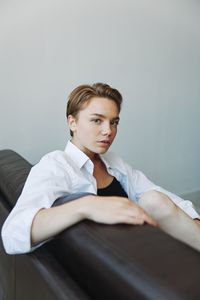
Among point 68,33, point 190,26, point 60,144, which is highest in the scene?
point 190,26

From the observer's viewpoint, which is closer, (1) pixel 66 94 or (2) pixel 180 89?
(1) pixel 66 94

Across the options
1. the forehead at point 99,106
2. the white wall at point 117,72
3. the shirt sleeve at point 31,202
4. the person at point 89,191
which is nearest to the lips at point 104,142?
the person at point 89,191

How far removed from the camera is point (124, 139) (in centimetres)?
275

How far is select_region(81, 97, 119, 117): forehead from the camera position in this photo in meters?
1.37

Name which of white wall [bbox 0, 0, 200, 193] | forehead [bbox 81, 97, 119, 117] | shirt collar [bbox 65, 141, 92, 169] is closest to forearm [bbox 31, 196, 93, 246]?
shirt collar [bbox 65, 141, 92, 169]

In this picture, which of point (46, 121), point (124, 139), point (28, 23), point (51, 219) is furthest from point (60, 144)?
point (51, 219)

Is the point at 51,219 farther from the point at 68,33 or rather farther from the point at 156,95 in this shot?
the point at 156,95

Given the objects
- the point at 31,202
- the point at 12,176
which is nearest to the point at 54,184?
the point at 31,202

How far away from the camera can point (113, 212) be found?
2.56 feet

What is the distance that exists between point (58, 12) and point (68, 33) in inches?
5.9

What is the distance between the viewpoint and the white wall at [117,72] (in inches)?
83.7

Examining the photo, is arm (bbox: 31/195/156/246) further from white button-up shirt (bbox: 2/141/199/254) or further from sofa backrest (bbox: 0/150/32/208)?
sofa backrest (bbox: 0/150/32/208)

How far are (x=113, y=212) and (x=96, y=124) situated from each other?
0.64 m

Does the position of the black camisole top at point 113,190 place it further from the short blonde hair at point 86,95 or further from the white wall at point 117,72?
the white wall at point 117,72
